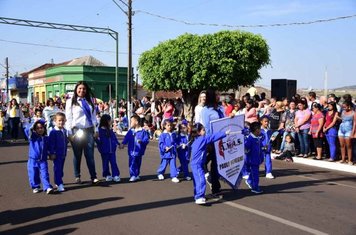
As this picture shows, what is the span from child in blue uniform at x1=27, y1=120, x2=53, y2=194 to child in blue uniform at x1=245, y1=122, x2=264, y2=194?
3550 mm

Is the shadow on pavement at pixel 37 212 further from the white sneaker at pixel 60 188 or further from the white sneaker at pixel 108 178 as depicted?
the white sneaker at pixel 108 178

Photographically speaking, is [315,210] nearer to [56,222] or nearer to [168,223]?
[168,223]

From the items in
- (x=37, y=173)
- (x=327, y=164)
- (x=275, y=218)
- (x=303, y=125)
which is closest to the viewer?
(x=275, y=218)

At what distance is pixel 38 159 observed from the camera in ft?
26.4

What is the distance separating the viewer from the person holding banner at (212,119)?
24.8ft

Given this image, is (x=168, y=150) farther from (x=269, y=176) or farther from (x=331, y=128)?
(x=331, y=128)

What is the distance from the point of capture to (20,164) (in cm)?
1173

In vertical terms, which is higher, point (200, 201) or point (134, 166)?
point (134, 166)

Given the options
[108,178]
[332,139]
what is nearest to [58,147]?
[108,178]

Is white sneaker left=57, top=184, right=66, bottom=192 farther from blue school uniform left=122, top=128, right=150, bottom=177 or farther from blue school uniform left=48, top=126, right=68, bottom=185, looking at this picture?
blue school uniform left=122, top=128, right=150, bottom=177

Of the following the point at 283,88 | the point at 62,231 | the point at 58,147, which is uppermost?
the point at 283,88

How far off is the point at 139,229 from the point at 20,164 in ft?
23.1

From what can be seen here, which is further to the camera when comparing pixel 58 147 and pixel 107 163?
pixel 107 163

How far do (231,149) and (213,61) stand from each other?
16918mm
